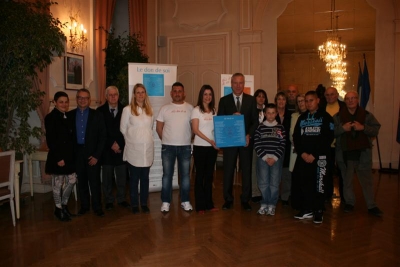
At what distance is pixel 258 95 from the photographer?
525 centimetres

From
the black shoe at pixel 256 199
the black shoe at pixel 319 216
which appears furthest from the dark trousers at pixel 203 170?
the black shoe at pixel 319 216

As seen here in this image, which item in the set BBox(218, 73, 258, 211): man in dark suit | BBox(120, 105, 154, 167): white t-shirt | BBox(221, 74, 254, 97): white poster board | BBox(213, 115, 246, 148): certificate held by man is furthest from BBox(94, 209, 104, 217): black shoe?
BBox(221, 74, 254, 97): white poster board

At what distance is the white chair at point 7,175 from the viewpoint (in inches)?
153

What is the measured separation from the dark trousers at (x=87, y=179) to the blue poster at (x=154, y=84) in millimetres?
1464

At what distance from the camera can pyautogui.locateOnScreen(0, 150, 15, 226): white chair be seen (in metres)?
3.88

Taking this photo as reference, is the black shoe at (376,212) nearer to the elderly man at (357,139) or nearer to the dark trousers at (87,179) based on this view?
the elderly man at (357,139)

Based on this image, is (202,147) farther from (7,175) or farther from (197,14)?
(197,14)

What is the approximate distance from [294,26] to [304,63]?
0.99 metres

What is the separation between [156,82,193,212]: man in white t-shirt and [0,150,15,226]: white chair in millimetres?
1664

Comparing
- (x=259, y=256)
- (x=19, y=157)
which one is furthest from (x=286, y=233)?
(x=19, y=157)

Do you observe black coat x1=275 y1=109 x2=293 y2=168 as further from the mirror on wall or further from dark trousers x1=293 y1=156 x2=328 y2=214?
the mirror on wall

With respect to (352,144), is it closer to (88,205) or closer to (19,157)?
(88,205)

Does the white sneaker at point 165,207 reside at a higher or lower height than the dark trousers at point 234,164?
lower

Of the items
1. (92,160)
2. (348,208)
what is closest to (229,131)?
(92,160)
